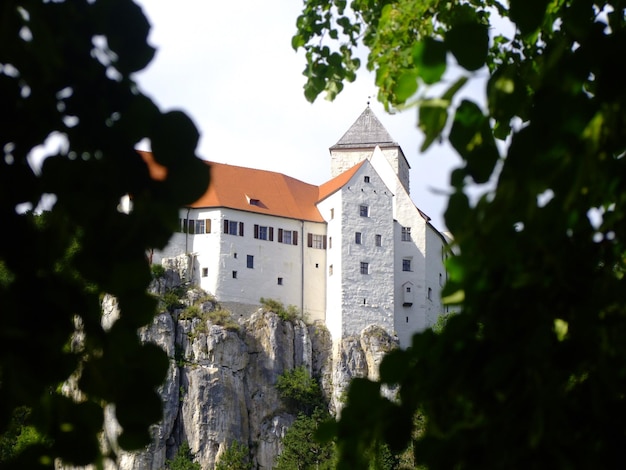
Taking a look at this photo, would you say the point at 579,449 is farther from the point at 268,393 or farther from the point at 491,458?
the point at 268,393

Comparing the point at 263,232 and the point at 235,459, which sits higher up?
the point at 263,232

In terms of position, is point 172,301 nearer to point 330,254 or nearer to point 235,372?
point 235,372

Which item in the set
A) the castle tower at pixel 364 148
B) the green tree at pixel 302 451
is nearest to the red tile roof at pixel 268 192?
the castle tower at pixel 364 148

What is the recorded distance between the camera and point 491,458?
170 centimetres

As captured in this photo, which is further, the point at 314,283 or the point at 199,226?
the point at 314,283

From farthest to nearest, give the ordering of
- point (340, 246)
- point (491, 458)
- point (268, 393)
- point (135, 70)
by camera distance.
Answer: point (340, 246) < point (268, 393) < point (135, 70) < point (491, 458)

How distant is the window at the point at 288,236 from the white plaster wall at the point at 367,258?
287 cm

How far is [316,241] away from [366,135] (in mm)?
11470

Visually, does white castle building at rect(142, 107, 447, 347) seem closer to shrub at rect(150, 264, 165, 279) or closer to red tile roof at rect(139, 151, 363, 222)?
red tile roof at rect(139, 151, 363, 222)

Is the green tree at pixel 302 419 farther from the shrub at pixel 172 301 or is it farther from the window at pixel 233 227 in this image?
the window at pixel 233 227

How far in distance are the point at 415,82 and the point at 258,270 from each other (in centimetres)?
4911

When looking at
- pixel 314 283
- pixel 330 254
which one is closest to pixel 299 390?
pixel 314 283

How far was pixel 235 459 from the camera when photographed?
4384 cm

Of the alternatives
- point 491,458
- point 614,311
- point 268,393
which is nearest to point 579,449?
point 491,458
